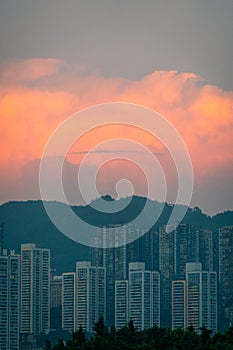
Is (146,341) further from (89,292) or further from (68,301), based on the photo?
(89,292)

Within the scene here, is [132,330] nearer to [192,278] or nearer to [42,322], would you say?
[42,322]

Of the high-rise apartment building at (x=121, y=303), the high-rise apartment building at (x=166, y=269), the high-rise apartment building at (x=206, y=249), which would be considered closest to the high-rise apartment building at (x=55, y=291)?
the high-rise apartment building at (x=121, y=303)

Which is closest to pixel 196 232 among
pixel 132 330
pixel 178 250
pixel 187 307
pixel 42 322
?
pixel 178 250

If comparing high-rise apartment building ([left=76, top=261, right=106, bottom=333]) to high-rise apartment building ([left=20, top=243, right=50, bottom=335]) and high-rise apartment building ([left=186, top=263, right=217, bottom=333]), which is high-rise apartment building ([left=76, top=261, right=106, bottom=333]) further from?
→ high-rise apartment building ([left=186, top=263, right=217, bottom=333])

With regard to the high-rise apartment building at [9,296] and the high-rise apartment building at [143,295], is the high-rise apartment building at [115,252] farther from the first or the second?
the high-rise apartment building at [9,296]

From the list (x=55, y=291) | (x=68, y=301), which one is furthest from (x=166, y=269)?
(x=55, y=291)

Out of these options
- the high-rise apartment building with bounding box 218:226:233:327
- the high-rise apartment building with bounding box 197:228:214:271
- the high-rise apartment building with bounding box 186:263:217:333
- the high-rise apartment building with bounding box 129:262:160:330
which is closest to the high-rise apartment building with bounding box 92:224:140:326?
the high-rise apartment building with bounding box 129:262:160:330

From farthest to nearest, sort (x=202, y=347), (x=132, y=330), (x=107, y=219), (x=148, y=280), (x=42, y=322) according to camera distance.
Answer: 1. (x=107, y=219)
2. (x=148, y=280)
3. (x=42, y=322)
4. (x=132, y=330)
5. (x=202, y=347)

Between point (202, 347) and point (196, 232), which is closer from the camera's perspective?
point (202, 347)

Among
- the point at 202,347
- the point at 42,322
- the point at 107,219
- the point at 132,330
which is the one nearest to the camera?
the point at 202,347
